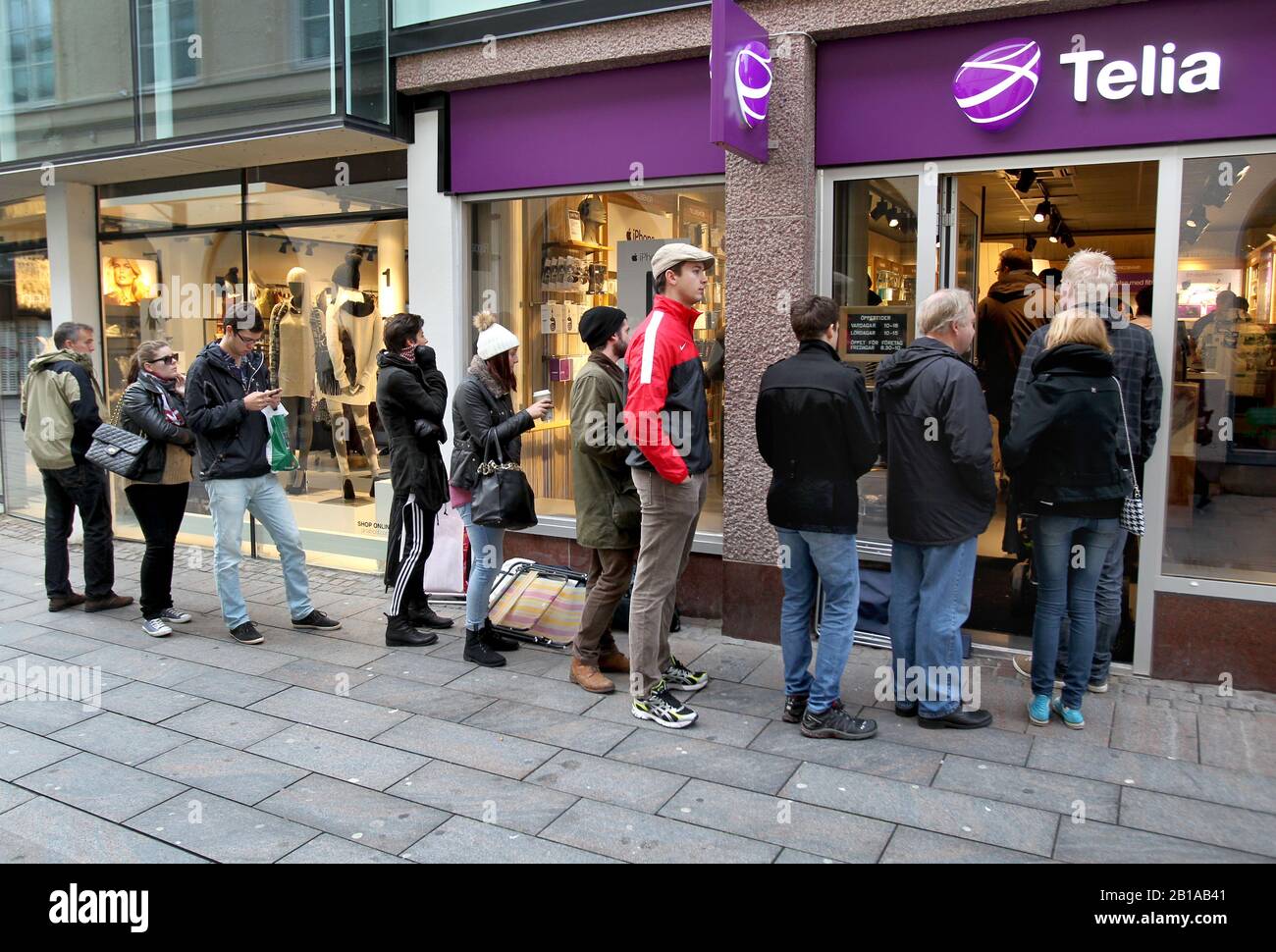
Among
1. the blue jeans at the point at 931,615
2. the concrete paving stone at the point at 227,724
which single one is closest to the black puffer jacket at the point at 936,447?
the blue jeans at the point at 931,615

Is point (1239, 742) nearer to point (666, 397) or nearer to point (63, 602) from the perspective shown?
point (666, 397)

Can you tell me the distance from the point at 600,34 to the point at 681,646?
3891 millimetres

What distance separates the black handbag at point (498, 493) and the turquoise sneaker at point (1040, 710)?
2.76 m

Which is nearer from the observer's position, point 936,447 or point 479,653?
point 936,447

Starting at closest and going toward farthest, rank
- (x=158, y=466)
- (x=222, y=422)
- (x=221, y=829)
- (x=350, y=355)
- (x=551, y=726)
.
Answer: (x=221, y=829)
(x=551, y=726)
(x=222, y=422)
(x=158, y=466)
(x=350, y=355)

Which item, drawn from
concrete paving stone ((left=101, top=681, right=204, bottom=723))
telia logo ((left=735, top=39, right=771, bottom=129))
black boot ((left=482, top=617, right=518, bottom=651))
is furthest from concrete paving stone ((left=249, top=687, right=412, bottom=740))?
telia logo ((left=735, top=39, right=771, bottom=129))

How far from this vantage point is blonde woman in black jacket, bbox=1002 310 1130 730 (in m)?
4.58

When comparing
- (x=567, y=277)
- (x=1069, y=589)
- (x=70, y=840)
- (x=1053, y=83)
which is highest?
(x=1053, y=83)

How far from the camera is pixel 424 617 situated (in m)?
6.68

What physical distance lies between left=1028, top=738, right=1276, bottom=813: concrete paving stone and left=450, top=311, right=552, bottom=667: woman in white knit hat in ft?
9.62

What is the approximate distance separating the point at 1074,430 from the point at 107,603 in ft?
20.6

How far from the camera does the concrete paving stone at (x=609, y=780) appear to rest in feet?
13.7

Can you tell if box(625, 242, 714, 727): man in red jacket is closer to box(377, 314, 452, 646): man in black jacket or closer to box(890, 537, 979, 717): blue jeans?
box(890, 537, 979, 717): blue jeans

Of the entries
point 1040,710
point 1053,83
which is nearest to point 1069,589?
point 1040,710
